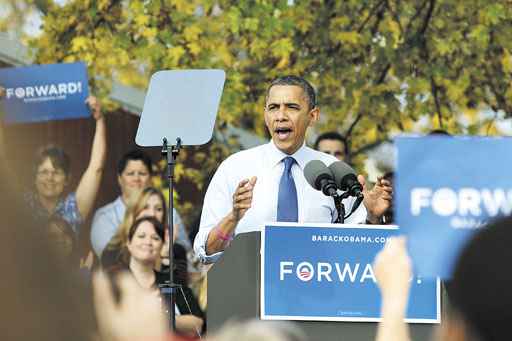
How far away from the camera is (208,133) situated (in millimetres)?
6527

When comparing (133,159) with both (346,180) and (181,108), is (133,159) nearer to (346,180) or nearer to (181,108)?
(181,108)

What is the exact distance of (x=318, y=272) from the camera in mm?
5504

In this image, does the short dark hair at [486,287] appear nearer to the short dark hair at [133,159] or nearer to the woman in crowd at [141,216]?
the woman in crowd at [141,216]

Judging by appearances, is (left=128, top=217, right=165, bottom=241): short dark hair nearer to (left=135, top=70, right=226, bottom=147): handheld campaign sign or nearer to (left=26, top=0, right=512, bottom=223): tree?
(left=26, top=0, right=512, bottom=223): tree

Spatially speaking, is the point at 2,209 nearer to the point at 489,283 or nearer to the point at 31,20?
the point at 489,283

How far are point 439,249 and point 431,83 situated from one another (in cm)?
976

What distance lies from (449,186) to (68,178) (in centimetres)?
746

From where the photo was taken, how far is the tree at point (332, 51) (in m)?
11.9

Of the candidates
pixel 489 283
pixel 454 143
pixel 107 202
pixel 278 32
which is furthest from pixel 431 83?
pixel 489 283

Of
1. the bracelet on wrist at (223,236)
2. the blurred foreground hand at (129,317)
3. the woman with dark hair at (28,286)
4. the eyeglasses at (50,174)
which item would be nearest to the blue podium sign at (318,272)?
the bracelet on wrist at (223,236)

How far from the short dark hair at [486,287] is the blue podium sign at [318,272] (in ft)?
11.6

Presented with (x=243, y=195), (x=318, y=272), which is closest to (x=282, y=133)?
(x=243, y=195)

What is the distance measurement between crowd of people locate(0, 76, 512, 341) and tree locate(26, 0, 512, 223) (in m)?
1.67

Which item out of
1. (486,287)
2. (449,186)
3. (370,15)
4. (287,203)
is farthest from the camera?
(370,15)
